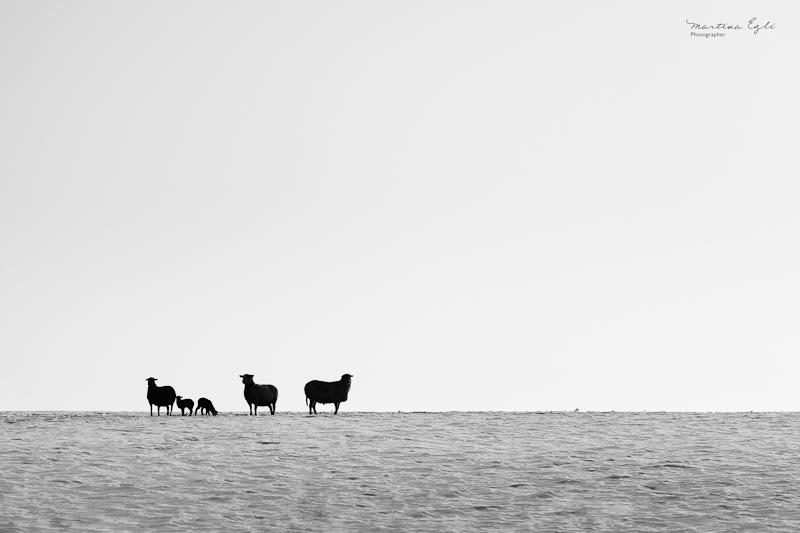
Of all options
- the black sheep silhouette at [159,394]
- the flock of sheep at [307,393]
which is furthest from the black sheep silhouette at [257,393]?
the black sheep silhouette at [159,394]

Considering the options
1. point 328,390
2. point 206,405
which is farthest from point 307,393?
point 206,405

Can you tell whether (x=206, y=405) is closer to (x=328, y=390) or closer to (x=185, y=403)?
(x=185, y=403)

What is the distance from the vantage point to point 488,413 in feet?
128

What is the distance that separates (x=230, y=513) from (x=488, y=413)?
19.2m

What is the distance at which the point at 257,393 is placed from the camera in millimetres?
37281

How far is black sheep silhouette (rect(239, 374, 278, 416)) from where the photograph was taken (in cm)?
3709

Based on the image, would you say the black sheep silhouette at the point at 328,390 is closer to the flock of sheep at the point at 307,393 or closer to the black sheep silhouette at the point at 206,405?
the flock of sheep at the point at 307,393

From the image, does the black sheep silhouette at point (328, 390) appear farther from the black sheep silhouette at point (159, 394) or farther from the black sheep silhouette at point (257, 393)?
the black sheep silhouette at point (159, 394)

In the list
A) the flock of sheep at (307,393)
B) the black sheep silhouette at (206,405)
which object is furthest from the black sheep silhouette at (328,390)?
the black sheep silhouette at (206,405)

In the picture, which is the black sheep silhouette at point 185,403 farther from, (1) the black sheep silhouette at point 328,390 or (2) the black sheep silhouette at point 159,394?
(1) the black sheep silhouette at point 328,390

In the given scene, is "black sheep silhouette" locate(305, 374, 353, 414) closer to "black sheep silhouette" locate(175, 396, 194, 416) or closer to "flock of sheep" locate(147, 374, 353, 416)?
"flock of sheep" locate(147, 374, 353, 416)

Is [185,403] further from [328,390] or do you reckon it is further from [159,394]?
[328,390]

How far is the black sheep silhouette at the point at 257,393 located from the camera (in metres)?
37.1

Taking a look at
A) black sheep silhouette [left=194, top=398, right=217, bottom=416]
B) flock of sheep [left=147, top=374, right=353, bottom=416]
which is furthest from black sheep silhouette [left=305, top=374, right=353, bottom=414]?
black sheep silhouette [left=194, top=398, right=217, bottom=416]
